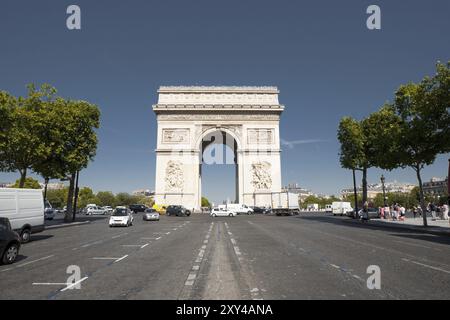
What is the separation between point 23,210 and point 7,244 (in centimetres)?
803

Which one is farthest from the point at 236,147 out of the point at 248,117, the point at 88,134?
the point at 88,134

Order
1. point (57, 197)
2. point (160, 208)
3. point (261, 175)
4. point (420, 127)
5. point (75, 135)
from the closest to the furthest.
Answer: point (420, 127) < point (75, 135) < point (160, 208) < point (261, 175) < point (57, 197)

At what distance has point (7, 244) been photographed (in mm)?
9867

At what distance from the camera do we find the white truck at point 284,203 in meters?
48.8

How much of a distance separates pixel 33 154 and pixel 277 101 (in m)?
39.5

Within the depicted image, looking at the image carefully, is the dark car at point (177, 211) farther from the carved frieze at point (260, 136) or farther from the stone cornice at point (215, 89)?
the stone cornice at point (215, 89)

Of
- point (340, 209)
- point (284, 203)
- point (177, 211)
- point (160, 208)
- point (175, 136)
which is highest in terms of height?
point (175, 136)

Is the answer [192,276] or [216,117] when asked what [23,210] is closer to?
[192,276]

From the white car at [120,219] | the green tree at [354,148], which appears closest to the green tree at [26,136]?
the white car at [120,219]

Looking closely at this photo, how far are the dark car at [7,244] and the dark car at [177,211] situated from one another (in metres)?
36.1

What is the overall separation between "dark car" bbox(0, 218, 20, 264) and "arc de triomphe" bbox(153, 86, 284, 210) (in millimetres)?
43288

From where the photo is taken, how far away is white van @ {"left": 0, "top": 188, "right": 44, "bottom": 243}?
51.6 ft

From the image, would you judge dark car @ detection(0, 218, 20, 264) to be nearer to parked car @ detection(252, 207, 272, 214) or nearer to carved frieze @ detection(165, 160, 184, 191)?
carved frieze @ detection(165, 160, 184, 191)

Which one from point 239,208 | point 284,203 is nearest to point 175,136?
point 239,208
